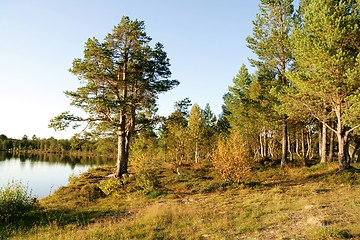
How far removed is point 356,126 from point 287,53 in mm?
9925

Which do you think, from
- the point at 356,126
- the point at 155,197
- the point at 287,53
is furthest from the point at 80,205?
the point at 287,53

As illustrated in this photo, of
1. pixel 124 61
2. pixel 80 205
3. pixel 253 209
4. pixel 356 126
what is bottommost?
pixel 80 205

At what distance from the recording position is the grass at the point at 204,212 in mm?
8070

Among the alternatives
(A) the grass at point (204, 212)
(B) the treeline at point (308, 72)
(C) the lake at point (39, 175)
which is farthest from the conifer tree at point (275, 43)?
(C) the lake at point (39, 175)

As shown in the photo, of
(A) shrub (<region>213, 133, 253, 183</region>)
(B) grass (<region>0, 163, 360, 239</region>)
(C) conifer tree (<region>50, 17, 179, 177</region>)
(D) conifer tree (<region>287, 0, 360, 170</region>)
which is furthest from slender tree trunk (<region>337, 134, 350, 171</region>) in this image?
(C) conifer tree (<region>50, 17, 179, 177</region>)

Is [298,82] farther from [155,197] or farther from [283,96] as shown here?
[155,197]

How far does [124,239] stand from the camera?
810 cm

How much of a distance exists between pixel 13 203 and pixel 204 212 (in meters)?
9.13

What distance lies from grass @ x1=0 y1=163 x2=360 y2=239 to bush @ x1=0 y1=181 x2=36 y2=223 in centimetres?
51

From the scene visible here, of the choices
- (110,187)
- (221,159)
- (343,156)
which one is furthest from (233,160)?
(110,187)

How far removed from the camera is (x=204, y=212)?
1103 cm

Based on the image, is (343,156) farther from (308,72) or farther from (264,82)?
(264,82)

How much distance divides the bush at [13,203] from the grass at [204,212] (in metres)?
0.51

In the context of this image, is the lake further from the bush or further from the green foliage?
the green foliage
